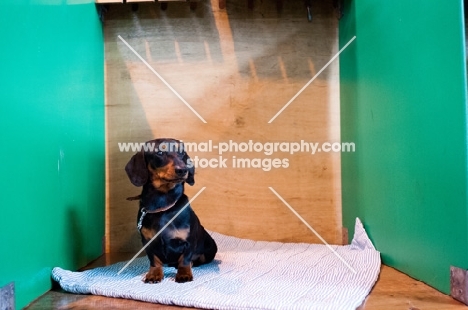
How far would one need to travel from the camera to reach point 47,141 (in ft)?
4.38

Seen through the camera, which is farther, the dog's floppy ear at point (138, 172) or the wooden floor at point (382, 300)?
the dog's floppy ear at point (138, 172)

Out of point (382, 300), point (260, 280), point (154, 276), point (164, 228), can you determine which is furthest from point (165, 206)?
point (382, 300)

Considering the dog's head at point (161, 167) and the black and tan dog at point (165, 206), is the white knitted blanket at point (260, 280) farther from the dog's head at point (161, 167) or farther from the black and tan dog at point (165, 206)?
the dog's head at point (161, 167)

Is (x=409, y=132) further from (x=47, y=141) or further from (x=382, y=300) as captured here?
(x=47, y=141)

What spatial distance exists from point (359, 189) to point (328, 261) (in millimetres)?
351

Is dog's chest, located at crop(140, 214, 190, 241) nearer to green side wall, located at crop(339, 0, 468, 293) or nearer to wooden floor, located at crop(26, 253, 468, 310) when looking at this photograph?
wooden floor, located at crop(26, 253, 468, 310)

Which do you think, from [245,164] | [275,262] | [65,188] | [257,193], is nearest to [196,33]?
[245,164]

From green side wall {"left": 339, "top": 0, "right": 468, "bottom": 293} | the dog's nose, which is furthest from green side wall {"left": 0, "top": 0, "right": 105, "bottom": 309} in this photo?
green side wall {"left": 339, "top": 0, "right": 468, "bottom": 293}

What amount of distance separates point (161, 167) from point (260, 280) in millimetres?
469

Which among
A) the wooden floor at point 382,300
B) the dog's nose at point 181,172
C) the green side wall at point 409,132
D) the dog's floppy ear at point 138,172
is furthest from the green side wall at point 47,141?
the green side wall at point 409,132

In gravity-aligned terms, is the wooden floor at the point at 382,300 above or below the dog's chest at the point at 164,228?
below

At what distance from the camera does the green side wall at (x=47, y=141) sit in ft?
3.65

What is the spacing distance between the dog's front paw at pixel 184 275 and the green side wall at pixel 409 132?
687 millimetres

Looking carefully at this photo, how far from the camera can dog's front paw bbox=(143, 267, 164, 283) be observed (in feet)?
4.49
